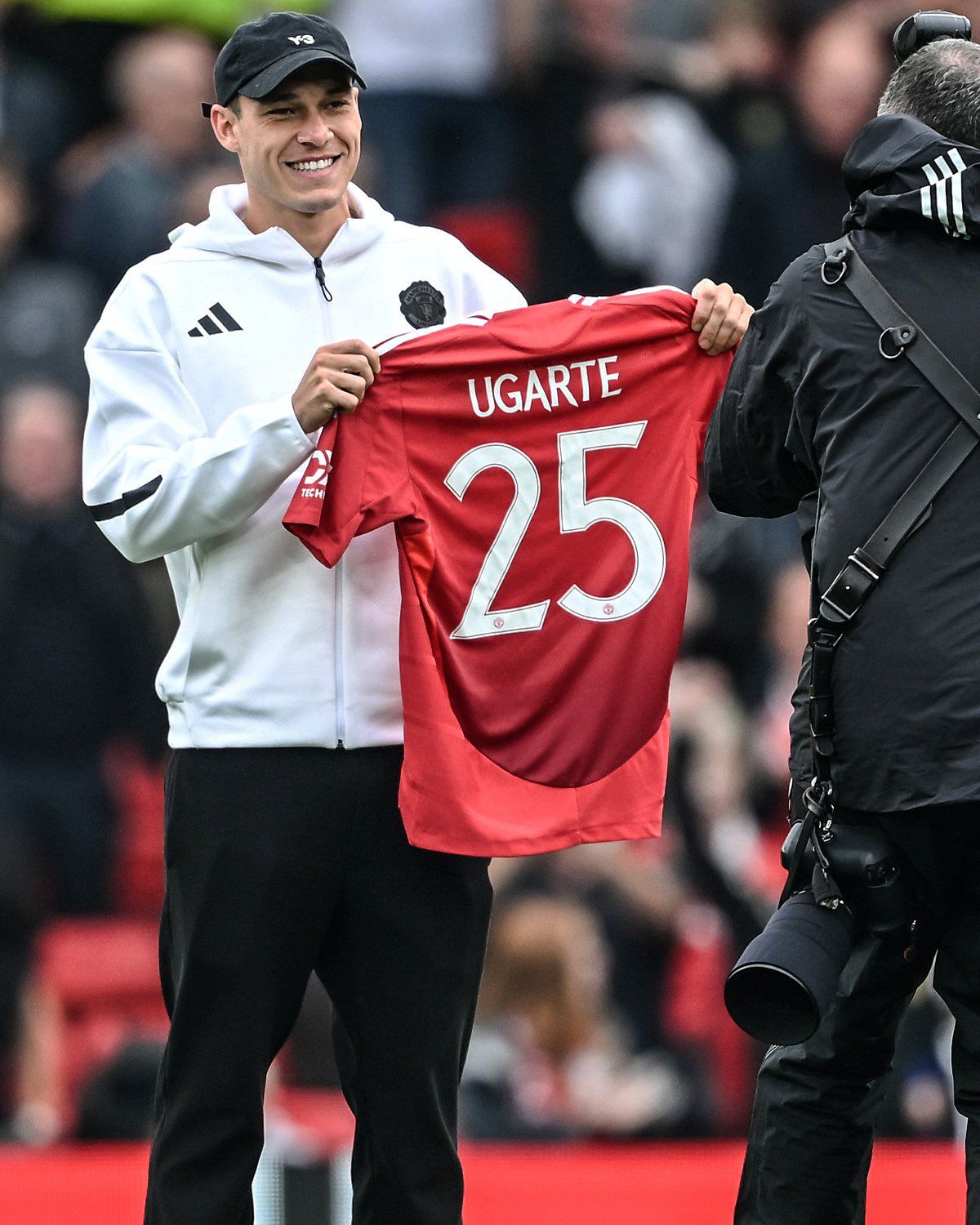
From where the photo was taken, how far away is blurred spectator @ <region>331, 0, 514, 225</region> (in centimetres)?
709

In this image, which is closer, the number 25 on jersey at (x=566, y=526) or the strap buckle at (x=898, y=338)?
the strap buckle at (x=898, y=338)

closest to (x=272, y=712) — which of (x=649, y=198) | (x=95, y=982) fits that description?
(x=95, y=982)

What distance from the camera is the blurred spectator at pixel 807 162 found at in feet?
23.2

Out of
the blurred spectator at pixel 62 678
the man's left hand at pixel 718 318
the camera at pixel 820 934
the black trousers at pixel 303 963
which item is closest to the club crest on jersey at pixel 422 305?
the man's left hand at pixel 718 318

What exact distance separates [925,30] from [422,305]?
3.00ft

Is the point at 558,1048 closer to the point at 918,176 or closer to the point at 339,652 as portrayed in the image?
the point at 339,652

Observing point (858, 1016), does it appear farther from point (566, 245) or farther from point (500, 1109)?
point (566, 245)

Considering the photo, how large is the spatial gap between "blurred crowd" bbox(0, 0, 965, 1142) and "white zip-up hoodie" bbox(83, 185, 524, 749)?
2710 mm

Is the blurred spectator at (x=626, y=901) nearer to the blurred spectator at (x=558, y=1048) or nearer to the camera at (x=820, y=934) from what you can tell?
the blurred spectator at (x=558, y=1048)

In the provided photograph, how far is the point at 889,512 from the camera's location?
2.89 meters

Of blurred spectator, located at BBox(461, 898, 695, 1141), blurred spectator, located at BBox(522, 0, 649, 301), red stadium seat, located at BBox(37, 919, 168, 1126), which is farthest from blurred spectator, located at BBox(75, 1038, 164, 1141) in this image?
blurred spectator, located at BBox(522, 0, 649, 301)

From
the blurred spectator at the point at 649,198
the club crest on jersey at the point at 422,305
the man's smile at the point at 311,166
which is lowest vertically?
the club crest on jersey at the point at 422,305

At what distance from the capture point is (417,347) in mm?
3344

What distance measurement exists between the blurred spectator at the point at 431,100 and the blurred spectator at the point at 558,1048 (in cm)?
251
